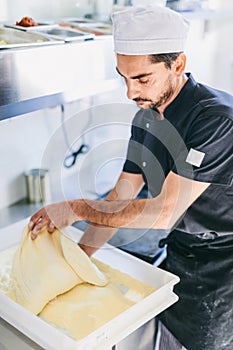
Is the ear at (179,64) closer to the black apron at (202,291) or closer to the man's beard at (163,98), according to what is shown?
the man's beard at (163,98)

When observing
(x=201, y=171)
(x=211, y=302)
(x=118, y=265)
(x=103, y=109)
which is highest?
(x=201, y=171)

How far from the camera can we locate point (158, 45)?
1187 mm

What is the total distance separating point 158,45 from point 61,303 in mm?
692

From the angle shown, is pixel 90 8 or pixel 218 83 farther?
pixel 218 83

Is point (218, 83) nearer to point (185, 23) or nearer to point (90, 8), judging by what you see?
point (90, 8)

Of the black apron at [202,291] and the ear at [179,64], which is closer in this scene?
the ear at [179,64]

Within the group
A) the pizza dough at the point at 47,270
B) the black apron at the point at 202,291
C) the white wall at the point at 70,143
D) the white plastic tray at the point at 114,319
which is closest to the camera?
the white plastic tray at the point at 114,319

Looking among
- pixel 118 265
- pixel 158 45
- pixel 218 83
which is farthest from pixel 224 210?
pixel 218 83

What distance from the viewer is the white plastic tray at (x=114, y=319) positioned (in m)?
1.00

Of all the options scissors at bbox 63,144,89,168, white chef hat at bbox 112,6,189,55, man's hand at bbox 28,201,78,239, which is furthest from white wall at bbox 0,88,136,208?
white chef hat at bbox 112,6,189,55

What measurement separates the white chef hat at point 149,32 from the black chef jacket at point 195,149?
0.53 feet

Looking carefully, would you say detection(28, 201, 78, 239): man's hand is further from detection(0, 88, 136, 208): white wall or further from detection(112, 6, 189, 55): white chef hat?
detection(0, 88, 136, 208): white wall

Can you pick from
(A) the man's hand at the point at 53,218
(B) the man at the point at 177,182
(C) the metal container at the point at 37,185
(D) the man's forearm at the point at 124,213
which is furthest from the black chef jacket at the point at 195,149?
(C) the metal container at the point at 37,185

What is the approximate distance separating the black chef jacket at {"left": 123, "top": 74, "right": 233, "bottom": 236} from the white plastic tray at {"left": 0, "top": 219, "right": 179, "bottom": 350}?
0.19 m
